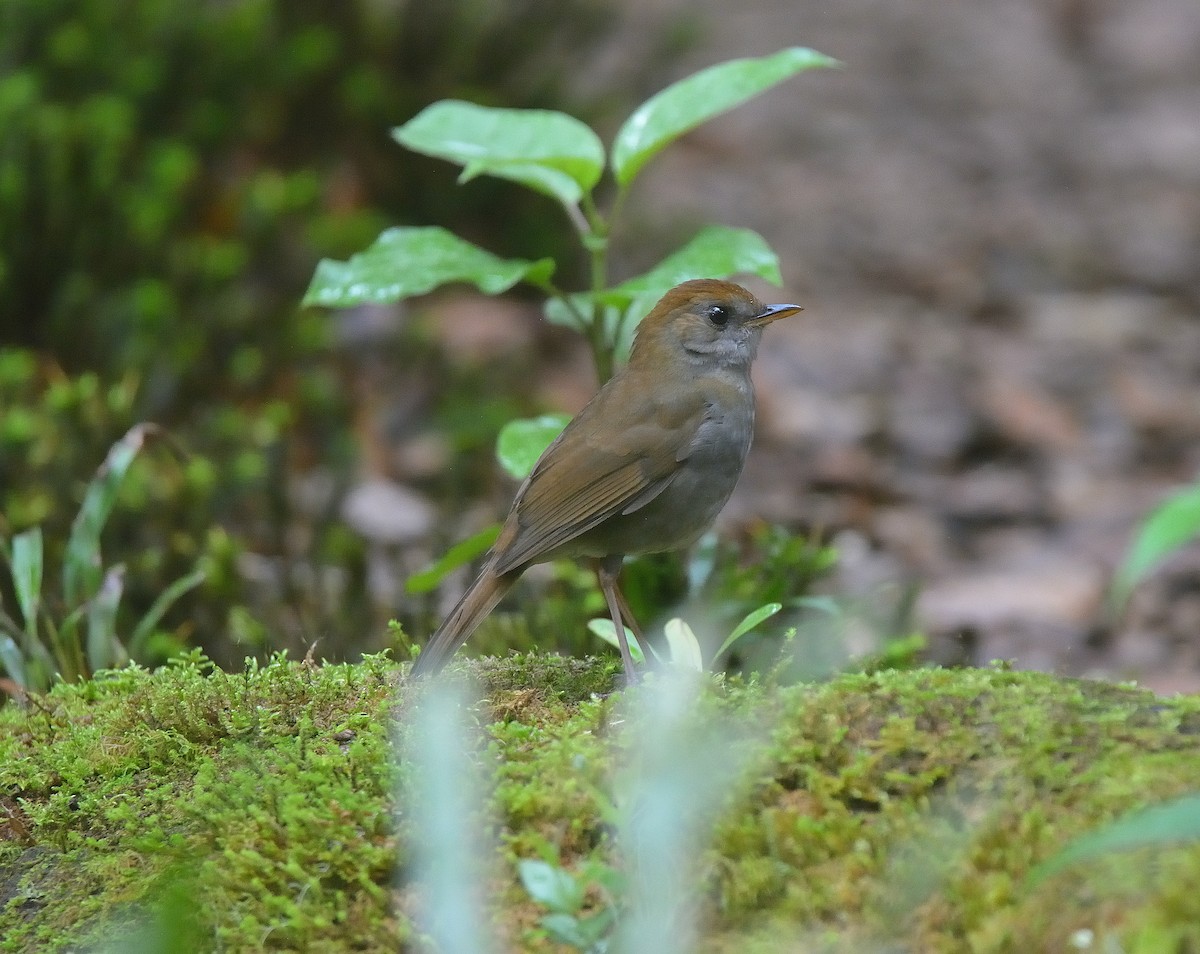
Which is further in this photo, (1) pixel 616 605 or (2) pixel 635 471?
(2) pixel 635 471

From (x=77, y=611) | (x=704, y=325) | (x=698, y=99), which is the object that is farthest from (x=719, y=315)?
(x=77, y=611)

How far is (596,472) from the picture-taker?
3.15 m

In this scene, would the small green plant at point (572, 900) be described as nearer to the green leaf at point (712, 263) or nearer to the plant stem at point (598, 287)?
the green leaf at point (712, 263)

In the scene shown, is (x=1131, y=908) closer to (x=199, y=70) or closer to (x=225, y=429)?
(x=225, y=429)

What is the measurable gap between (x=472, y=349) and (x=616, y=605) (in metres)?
4.40

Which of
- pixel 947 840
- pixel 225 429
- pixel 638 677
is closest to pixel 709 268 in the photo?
pixel 638 677

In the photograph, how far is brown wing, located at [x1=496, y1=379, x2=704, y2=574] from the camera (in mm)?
3078

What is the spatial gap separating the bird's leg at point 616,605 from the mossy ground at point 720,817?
0.19 m

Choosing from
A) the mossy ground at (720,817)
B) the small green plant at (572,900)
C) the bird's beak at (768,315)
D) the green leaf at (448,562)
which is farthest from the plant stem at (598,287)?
the small green plant at (572,900)

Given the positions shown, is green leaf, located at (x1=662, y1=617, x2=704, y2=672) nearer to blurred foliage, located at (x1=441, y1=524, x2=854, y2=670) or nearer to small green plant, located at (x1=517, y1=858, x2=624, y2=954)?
small green plant, located at (x1=517, y1=858, x2=624, y2=954)

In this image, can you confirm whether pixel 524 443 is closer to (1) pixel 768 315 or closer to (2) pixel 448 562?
(2) pixel 448 562

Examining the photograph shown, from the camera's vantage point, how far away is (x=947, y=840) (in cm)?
183

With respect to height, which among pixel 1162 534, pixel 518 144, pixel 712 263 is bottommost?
pixel 712 263

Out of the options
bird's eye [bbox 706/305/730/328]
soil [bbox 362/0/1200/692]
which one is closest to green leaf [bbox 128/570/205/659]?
bird's eye [bbox 706/305/730/328]
